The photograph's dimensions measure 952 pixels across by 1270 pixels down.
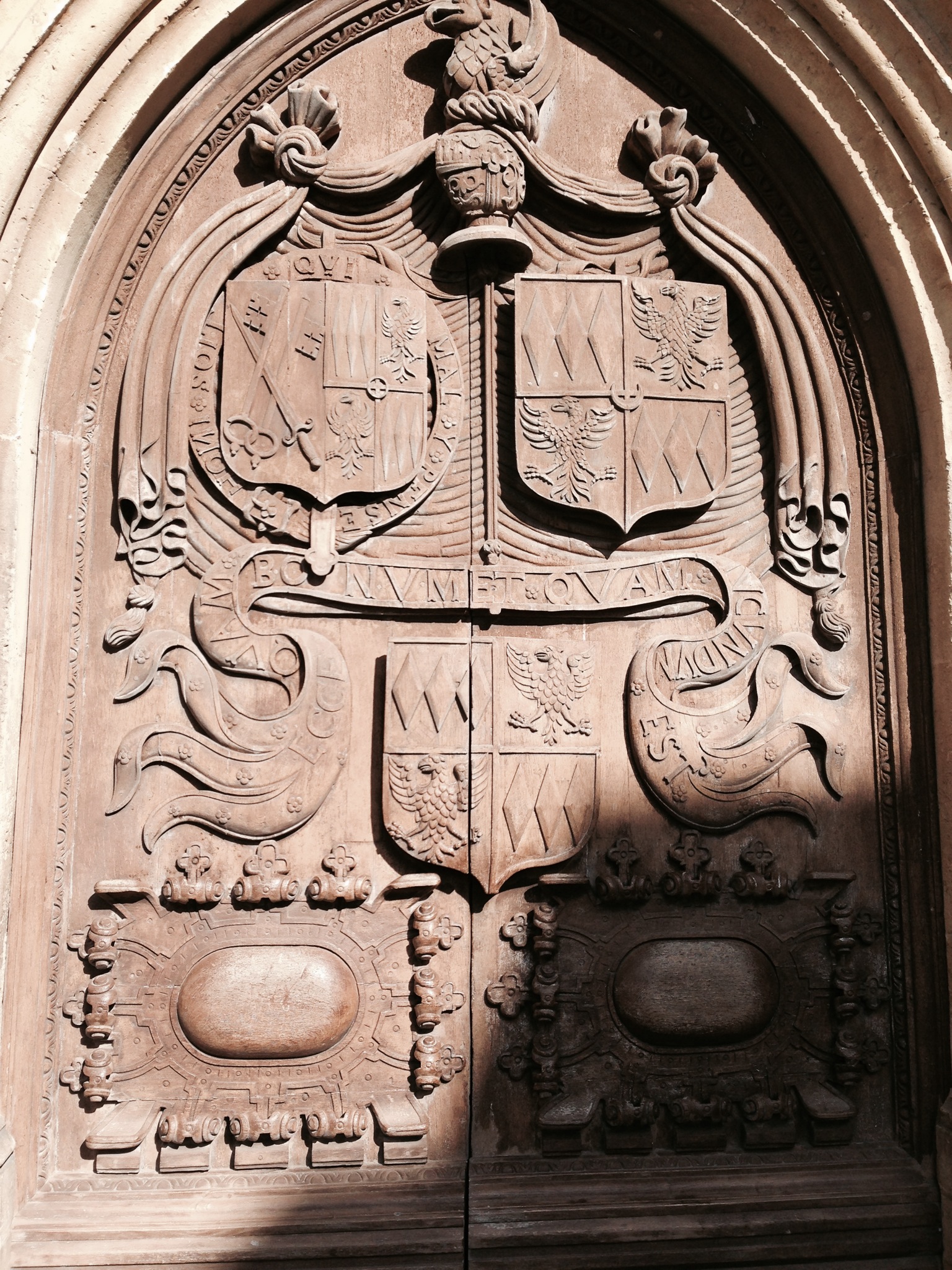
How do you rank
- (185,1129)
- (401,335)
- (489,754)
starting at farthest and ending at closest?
(401,335) < (489,754) < (185,1129)

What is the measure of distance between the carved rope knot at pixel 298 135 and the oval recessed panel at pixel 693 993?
2.76 meters

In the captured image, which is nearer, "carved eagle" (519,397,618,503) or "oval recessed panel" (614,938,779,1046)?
"oval recessed panel" (614,938,779,1046)

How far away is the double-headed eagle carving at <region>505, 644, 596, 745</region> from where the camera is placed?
3535 mm

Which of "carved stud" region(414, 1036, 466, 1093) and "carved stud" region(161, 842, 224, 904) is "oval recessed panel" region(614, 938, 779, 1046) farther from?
"carved stud" region(161, 842, 224, 904)

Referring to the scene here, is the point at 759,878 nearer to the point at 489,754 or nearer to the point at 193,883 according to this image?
the point at 489,754

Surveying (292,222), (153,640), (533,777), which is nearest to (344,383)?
(292,222)

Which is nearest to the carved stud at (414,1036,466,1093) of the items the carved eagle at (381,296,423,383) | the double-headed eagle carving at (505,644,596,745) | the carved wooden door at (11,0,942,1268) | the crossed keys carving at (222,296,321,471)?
the carved wooden door at (11,0,942,1268)

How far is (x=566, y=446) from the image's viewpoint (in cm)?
359

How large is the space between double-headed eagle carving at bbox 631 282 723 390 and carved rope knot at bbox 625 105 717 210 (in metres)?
0.32

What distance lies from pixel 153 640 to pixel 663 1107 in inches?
85.8

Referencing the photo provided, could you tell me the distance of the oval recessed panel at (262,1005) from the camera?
3.31m

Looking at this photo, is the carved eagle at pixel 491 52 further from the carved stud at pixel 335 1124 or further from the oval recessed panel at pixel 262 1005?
the carved stud at pixel 335 1124

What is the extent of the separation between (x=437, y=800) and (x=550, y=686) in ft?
1.70

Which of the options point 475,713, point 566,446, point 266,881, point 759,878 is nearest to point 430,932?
point 266,881
